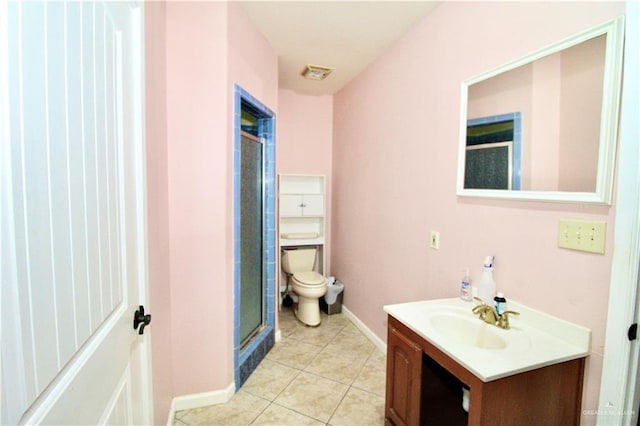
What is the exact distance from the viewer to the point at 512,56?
1491 millimetres

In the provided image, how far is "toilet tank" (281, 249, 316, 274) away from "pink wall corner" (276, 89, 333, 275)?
12.7 inches

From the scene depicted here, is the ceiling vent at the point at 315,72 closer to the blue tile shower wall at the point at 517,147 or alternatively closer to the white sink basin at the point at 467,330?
the blue tile shower wall at the point at 517,147

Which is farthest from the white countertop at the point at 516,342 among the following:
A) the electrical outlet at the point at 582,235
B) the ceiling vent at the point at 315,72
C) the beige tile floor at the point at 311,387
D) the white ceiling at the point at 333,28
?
the ceiling vent at the point at 315,72

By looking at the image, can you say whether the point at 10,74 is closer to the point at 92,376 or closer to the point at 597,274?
the point at 92,376

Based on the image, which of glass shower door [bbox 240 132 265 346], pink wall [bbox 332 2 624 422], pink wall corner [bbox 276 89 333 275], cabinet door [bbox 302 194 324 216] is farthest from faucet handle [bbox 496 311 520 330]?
pink wall corner [bbox 276 89 333 275]

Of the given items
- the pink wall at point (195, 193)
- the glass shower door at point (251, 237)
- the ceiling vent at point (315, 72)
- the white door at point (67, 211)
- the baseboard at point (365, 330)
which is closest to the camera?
the white door at point (67, 211)

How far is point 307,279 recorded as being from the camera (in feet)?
10.4

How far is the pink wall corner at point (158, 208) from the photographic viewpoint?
1.38 metres

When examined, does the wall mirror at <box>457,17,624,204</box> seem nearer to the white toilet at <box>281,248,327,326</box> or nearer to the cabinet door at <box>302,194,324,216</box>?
the white toilet at <box>281,248,327,326</box>

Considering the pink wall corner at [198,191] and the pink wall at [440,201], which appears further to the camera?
the pink wall corner at [198,191]

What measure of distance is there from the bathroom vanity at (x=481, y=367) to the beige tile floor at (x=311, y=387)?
432 millimetres

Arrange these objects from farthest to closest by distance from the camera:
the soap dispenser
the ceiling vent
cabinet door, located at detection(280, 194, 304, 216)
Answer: cabinet door, located at detection(280, 194, 304, 216) < the ceiling vent < the soap dispenser

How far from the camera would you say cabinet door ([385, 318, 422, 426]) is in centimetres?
140

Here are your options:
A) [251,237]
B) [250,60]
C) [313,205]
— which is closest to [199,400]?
[251,237]
